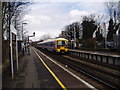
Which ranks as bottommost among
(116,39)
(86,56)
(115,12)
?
(86,56)

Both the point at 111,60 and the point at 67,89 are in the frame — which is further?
the point at 111,60

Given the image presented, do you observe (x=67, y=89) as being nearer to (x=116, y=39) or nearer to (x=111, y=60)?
(x=111, y=60)

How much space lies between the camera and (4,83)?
7.84 m

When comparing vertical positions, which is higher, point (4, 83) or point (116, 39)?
point (116, 39)

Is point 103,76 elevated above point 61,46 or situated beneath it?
situated beneath

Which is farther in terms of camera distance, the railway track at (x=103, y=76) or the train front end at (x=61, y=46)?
the train front end at (x=61, y=46)

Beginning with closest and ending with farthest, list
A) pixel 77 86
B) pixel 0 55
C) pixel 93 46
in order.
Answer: pixel 77 86, pixel 0 55, pixel 93 46

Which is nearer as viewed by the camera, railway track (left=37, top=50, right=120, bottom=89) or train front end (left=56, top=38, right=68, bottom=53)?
railway track (left=37, top=50, right=120, bottom=89)

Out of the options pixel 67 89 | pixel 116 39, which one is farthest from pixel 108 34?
pixel 67 89

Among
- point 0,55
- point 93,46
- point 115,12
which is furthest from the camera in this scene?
point 115,12

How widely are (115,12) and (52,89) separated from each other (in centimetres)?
3996

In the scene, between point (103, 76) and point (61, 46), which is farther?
point (61, 46)

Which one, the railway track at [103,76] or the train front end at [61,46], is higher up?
the train front end at [61,46]

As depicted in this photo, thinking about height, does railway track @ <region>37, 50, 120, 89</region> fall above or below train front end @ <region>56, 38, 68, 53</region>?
below
